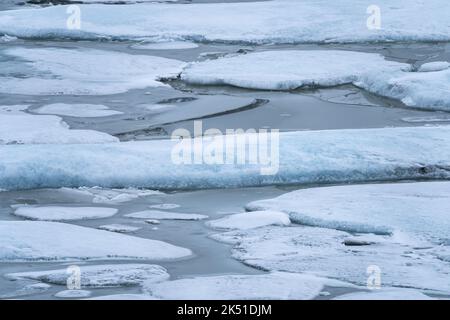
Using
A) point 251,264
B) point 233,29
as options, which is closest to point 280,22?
point 233,29

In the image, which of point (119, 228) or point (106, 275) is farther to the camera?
point (119, 228)

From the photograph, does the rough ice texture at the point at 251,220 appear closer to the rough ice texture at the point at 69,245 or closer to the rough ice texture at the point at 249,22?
the rough ice texture at the point at 69,245

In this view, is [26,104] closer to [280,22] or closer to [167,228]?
[167,228]

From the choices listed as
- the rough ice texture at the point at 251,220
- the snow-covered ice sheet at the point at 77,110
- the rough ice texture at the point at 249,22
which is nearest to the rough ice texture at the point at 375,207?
the rough ice texture at the point at 251,220

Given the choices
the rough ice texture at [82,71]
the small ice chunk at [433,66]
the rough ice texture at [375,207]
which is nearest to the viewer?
the rough ice texture at [375,207]

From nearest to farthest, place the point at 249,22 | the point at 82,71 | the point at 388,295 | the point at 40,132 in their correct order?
the point at 388,295 < the point at 40,132 < the point at 82,71 < the point at 249,22

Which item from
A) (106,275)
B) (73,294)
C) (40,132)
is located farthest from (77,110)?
(73,294)

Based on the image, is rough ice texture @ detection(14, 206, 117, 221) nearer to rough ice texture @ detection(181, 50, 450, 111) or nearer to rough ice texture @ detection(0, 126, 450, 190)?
rough ice texture @ detection(0, 126, 450, 190)

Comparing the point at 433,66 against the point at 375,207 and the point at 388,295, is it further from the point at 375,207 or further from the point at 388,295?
the point at 388,295
